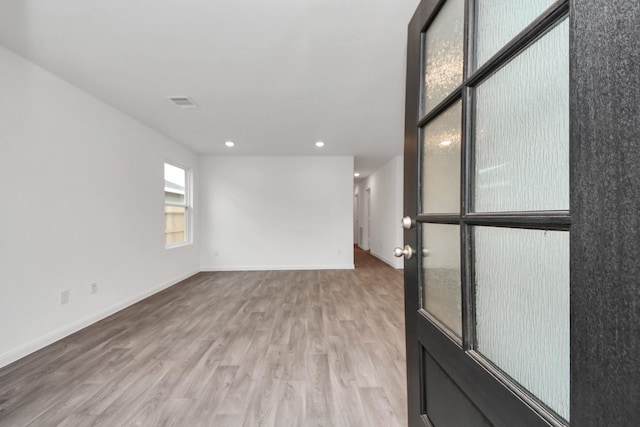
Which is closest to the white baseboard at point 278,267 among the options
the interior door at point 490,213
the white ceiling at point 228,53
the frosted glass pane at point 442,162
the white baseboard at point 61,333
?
the white baseboard at point 61,333

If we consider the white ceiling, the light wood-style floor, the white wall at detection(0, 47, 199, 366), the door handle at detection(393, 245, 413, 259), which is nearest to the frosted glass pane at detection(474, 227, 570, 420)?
the door handle at detection(393, 245, 413, 259)

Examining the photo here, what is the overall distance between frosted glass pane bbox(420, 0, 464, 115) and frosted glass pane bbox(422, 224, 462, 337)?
0.42 metres

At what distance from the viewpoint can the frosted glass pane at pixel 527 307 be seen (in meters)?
0.49

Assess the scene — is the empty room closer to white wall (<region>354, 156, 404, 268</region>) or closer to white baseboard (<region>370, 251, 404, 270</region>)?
white baseboard (<region>370, 251, 404, 270</region>)

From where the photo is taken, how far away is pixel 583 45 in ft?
1.32

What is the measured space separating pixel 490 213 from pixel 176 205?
5190 millimetres

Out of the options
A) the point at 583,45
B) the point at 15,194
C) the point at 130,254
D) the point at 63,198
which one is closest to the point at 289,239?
the point at 130,254

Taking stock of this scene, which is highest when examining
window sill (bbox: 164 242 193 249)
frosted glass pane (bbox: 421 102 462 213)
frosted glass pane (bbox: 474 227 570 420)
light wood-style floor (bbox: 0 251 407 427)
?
frosted glass pane (bbox: 421 102 462 213)

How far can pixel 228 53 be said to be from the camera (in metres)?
2.17

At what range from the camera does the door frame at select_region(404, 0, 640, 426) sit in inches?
13.3

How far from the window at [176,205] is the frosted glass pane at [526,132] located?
4751mm

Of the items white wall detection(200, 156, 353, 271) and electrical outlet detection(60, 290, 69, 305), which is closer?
electrical outlet detection(60, 290, 69, 305)

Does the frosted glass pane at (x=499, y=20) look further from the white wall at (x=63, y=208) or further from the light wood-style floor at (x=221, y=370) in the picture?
the white wall at (x=63, y=208)

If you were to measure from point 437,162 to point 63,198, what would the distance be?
3221mm
